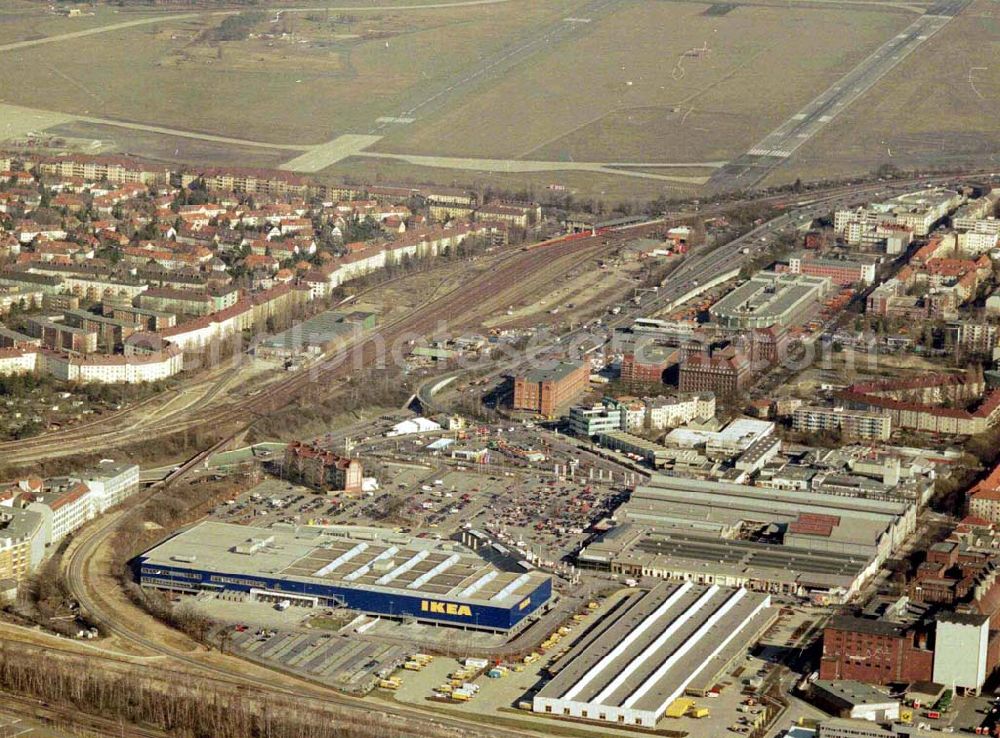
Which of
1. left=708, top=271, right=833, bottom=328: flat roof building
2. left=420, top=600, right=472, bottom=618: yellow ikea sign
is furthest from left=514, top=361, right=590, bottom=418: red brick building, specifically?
left=420, top=600, right=472, bottom=618: yellow ikea sign

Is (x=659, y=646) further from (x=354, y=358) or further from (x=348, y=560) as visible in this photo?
(x=354, y=358)

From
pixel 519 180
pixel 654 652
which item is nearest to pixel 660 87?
pixel 519 180

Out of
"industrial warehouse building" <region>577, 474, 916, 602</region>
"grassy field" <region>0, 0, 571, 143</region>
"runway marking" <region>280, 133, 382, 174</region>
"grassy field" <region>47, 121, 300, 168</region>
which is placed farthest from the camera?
"grassy field" <region>0, 0, 571, 143</region>

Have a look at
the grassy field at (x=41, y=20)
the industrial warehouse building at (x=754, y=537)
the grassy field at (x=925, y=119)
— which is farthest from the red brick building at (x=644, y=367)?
the grassy field at (x=41, y=20)

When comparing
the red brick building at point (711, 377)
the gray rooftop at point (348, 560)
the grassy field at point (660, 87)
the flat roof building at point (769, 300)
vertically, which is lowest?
the gray rooftop at point (348, 560)

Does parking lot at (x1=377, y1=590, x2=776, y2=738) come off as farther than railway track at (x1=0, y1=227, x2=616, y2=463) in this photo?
No

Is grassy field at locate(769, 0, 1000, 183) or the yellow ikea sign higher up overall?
grassy field at locate(769, 0, 1000, 183)

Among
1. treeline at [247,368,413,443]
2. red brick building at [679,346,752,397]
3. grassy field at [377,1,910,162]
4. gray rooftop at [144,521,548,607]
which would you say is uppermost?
grassy field at [377,1,910,162]

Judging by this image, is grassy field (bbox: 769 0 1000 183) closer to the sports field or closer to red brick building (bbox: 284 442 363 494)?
the sports field

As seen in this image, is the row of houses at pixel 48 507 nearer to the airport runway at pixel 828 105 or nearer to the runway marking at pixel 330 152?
the runway marking at pixel 330 152
